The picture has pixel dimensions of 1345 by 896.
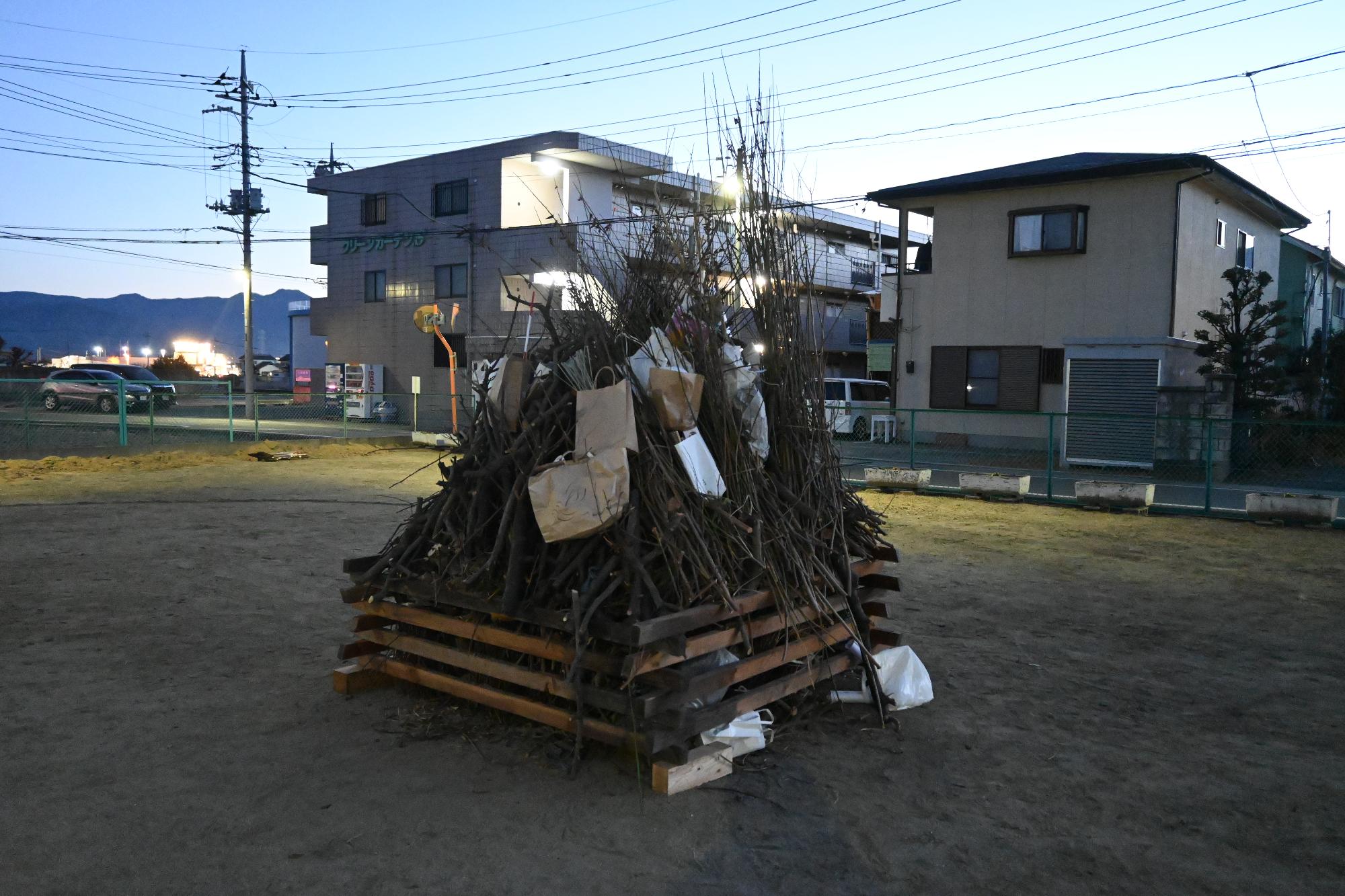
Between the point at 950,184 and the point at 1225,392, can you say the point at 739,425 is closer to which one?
the point at 1225,392

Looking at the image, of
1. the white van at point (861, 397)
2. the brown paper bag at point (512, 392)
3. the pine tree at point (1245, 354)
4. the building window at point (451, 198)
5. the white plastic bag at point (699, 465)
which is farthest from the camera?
the building window at point (451, 198)

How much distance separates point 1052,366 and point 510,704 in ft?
60.2

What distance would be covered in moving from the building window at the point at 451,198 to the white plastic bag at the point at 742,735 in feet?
97.7

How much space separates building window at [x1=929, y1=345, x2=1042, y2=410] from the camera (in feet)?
66.1

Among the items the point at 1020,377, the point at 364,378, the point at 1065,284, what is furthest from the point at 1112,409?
the point at 364,378

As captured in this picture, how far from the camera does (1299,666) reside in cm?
553

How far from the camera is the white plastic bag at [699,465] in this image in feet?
13.4

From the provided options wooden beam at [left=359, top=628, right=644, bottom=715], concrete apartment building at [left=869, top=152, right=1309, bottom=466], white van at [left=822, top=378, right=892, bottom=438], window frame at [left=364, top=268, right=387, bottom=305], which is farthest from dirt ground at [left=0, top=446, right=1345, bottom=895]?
window frame at [left=364, top=268, right=387, bottom=305]

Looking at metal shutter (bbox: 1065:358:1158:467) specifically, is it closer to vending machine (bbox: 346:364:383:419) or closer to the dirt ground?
the dirt ground

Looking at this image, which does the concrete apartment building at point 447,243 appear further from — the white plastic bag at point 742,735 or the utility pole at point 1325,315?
the white plastic bag at point 742,735

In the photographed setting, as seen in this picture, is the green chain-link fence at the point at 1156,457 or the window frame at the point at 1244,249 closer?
the green chain-link fence at the point at 1156,457

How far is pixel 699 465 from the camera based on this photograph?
415 centimetres

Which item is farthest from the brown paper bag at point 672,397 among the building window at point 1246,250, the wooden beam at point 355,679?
the building window at point 1246,250

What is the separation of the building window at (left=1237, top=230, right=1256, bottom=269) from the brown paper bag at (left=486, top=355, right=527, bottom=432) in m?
22.3
